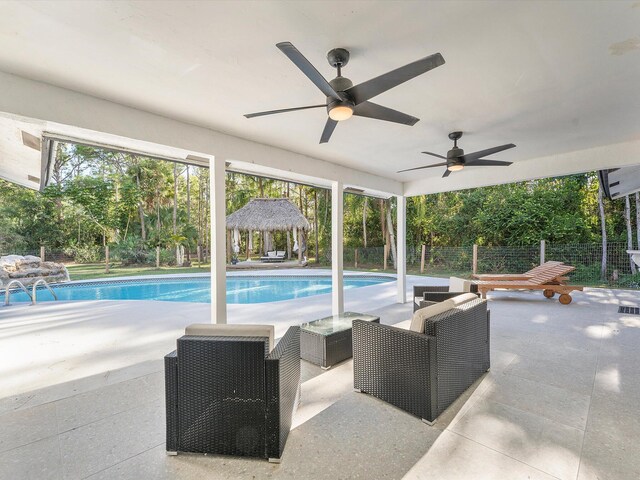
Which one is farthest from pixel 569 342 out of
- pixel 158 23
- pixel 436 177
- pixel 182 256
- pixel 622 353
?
pixel 182 256

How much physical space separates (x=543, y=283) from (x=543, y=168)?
2766 mm

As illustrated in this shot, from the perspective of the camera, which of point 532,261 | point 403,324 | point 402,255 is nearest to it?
point 403,324

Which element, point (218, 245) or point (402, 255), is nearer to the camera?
point (218, 245)

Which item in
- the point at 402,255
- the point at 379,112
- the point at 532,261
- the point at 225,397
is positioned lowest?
the point at 225,397

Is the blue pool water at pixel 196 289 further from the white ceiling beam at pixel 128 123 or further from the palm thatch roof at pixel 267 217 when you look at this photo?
the white ceiling beam at pixel 128 123

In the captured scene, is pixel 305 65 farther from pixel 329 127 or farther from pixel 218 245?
pixel 218 245

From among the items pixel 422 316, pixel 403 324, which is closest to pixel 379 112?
pixel 422 316

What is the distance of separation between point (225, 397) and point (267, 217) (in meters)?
14.4

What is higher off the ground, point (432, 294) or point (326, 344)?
point (432, 294)

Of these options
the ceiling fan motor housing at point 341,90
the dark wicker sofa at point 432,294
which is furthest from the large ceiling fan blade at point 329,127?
the dark wicker sofa at point 432,294

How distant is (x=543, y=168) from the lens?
545cm

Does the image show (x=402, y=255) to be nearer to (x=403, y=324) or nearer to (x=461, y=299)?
(x=403, y=324)

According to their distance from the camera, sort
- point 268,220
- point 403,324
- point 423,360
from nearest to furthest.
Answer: point 423,360 < point 403,324 < point 268,220

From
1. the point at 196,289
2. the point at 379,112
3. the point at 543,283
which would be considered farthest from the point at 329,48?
the point at 196,289
